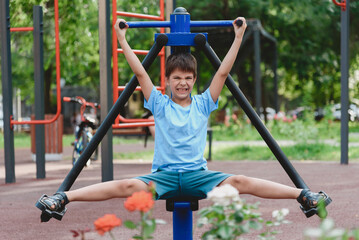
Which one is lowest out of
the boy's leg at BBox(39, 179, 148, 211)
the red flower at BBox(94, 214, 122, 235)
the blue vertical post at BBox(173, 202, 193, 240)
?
the blue vertical post at BBox(173, 202, 193, 240)

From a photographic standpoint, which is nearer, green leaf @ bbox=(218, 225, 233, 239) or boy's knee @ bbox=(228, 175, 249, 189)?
green leaf @ bbox=(218, 225, 233, 239)

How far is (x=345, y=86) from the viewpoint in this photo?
804 centimetres

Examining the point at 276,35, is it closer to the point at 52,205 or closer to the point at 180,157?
the point at 180,157

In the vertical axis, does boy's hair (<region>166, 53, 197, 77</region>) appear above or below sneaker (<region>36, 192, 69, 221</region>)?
above

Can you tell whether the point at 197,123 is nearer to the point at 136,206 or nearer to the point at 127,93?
the point at 127,93

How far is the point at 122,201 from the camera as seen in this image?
17.2 ft

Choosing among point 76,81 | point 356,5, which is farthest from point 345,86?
point 76,81

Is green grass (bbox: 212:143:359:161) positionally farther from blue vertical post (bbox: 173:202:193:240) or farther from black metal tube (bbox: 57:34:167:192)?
blue vertical post (bbox: 173:202:193:240)

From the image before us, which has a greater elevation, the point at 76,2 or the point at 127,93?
the point at 76,2

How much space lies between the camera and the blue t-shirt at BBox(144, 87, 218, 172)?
2861mm

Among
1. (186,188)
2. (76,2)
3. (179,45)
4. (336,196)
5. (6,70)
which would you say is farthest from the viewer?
(76,2)

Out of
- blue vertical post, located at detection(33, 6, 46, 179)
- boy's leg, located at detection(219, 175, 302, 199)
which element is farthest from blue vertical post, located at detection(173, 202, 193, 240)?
blue vertical post, located at detection(33, 6, 46, 179)

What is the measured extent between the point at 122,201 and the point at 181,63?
257cm

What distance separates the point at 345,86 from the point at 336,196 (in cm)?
316
